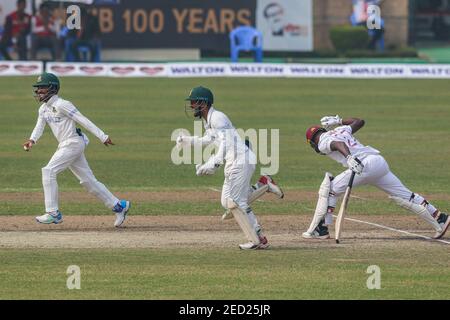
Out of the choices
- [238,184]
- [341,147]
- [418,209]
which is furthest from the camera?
[418,209]

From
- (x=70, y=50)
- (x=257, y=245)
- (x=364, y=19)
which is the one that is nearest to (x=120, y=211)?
(x=257, y=245)

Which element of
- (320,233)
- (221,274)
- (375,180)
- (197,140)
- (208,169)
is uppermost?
(197,140)

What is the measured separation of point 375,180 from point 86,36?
27.9m

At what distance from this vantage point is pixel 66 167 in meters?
15.5

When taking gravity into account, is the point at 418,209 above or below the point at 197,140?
below

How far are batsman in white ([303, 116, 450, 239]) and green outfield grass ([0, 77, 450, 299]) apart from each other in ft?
2.24

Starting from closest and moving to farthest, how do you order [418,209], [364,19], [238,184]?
[238,184] < [418,209] < [364,19]

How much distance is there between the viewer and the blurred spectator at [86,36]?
41.2m

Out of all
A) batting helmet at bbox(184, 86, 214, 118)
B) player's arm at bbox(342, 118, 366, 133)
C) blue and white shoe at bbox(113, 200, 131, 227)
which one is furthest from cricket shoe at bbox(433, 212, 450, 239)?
blue and white shoe at bbox(113, 200, 131, 227)

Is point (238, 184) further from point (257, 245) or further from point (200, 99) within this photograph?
point (200, 99)

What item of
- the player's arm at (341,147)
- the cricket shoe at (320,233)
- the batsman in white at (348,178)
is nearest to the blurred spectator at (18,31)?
the batsman in white at (348,178)

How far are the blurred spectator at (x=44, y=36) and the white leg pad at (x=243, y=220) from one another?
28343 millimetres

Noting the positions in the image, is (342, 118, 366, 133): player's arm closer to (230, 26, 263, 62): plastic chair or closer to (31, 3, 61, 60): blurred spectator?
(31, 3, 61, 60): blurred spectator

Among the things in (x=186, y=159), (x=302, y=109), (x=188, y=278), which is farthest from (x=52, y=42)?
(x=188, y=278)
